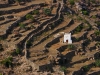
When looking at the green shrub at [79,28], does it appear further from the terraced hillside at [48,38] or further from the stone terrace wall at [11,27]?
the stone terrace wall at [11,27]

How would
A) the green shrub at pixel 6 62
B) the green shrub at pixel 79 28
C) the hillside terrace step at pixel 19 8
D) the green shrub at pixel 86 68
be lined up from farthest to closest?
the hillside terrace step at pixel 19 8 < the green shrub at pixel 79 28 < the green shrub at pixel 86 68 < the green shrub at pixel 6 62

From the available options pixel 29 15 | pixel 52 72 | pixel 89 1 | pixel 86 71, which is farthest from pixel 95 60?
pixel 89 1

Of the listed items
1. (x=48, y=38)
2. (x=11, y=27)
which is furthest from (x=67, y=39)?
(x=11, y=27)

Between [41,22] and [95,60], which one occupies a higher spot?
[41,22]

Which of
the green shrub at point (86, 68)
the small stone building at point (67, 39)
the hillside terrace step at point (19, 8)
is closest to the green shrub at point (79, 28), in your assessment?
the small stone building at point (67, 39)

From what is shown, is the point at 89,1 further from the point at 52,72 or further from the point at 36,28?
the point at 52,72

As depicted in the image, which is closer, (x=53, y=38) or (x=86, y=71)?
Result: (x=86, y=71)

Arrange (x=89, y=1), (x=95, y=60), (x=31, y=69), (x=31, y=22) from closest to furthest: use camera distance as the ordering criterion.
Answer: (x=31, y=69)
(x=95, y=60)
(x=31, y=22)
(x=89, y=1)

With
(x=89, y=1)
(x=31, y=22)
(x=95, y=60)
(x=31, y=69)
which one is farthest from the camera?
(x=89, y=1)
